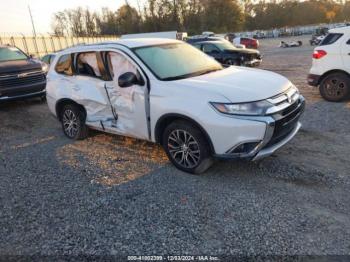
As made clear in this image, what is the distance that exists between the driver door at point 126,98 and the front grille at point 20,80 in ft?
16.1

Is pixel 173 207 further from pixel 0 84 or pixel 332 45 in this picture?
pixel 0 84

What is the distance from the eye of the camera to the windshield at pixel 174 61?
15.2 feet

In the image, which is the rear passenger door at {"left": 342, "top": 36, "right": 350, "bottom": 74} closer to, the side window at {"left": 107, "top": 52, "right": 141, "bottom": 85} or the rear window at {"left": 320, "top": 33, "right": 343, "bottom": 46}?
the rear window at {"left": 320, "top": 33, "right": 343, "bottom": 46}

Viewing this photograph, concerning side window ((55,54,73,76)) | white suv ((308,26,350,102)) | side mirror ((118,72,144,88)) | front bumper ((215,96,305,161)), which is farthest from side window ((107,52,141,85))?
white suv ((308,26,350,102))

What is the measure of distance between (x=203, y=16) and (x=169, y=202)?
78598 mm

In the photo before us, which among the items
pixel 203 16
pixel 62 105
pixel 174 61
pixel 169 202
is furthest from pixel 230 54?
pixel 203 16

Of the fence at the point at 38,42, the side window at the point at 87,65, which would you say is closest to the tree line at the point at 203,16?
the fence at the point at 38,42

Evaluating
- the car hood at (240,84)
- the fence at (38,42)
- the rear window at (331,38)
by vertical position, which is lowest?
the fence at (38,42)

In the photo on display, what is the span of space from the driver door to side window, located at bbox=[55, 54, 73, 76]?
101 cm

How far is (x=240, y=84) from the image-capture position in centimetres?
418

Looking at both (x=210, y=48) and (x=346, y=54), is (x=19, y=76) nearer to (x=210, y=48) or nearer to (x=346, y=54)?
(x=346, y=54)

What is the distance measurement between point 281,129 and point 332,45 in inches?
187

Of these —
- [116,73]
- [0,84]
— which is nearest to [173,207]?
[116,73]

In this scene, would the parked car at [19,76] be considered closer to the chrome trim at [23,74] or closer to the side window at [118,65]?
the chrome trim at [23,74]
